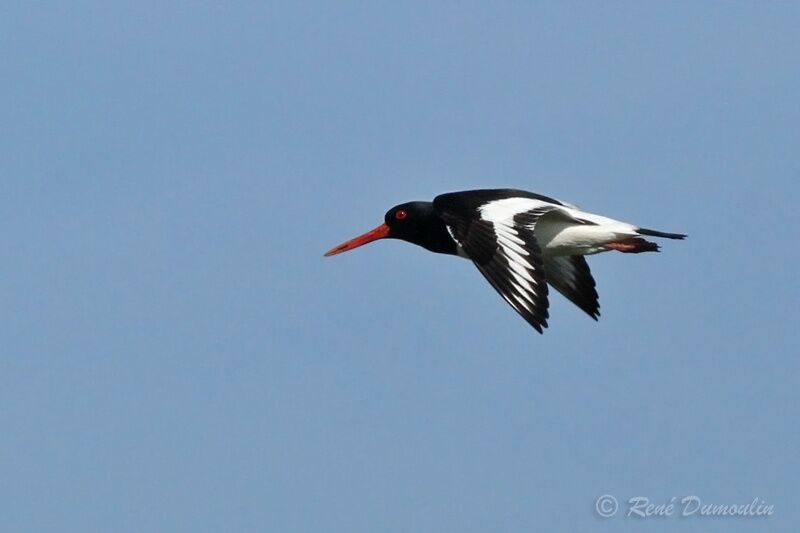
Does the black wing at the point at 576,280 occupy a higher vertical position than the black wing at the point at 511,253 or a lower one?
lower

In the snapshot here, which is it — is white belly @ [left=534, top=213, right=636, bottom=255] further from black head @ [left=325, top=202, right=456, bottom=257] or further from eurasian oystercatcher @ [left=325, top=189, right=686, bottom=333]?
black head @ [left=325, top=202, right=456, bottom=257]

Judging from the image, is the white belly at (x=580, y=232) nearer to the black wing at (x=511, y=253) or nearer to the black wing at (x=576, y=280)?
the black wing at (x=511, y=253)

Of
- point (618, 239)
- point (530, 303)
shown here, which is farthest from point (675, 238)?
point (530, 303)

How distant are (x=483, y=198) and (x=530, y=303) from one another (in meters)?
2.40

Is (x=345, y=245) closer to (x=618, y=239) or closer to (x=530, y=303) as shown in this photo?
(x=618, y=239)

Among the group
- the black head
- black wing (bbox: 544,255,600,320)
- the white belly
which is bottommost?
black wing (bbox: 544,255,600,320)

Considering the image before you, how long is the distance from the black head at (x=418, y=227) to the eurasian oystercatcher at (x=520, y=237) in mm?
12

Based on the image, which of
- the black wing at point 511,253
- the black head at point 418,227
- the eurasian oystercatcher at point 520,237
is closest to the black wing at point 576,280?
the eurasian oystercatcher at point 520,237

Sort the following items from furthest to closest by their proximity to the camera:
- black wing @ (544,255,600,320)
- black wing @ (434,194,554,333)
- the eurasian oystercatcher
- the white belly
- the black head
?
1. black wing @ (544,255,600,320)
2. the black head
3. the white belly
4. the eurasian oystercatcher
5. black wing @ (434,194,554,333)

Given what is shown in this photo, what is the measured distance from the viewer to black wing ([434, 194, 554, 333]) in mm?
16219

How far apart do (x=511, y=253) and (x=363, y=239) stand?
14.1ft

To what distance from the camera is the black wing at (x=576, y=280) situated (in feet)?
66.9

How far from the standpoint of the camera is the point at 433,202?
63.1 ft

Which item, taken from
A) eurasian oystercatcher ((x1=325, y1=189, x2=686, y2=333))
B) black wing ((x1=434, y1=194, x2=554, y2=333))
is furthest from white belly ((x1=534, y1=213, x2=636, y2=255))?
black wing ((x1=434, y1=194, x2=554, y2=333))
